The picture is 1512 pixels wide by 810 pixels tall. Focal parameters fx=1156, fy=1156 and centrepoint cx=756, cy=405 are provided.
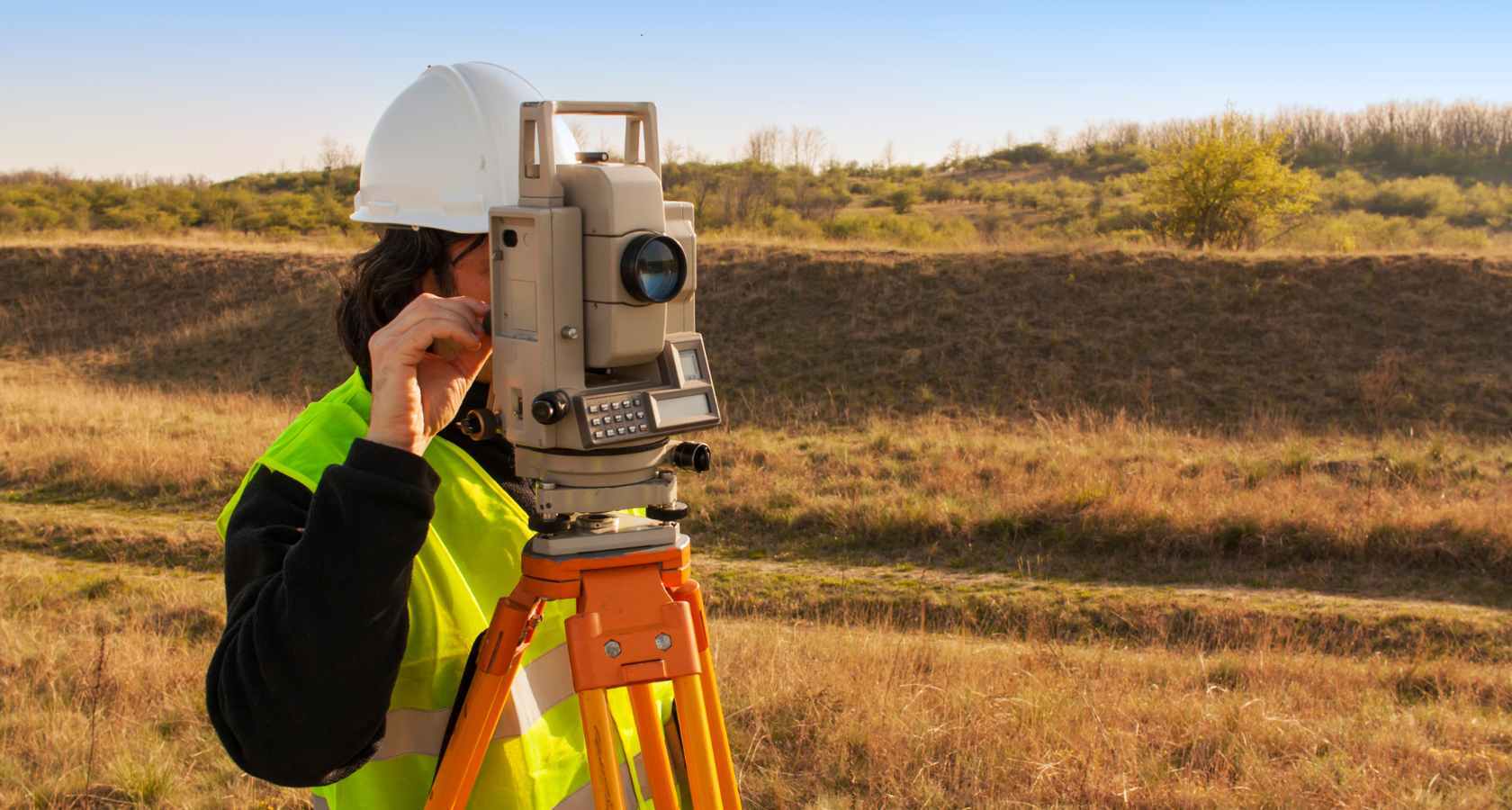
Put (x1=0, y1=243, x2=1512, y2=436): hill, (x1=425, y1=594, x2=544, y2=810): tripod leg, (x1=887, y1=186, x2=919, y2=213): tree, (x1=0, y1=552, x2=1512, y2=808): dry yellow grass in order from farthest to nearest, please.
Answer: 1. (x1=887, y1=186, x2=919, y2=213): tree
2. (x1=0, y1=243, x2=1512, y2=436): hill
3. (x1=0, y1=552, x2=1512, y2=808): dry yellow grass
4. (x1=425, y1=594, x2=544, y2=810): tripod leg

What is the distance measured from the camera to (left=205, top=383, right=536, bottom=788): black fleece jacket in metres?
1.29

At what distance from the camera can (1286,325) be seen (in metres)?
16.9

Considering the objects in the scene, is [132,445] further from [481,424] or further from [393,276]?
[481,424]

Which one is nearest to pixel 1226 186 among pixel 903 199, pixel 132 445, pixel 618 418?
pixel 903 199

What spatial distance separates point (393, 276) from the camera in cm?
175

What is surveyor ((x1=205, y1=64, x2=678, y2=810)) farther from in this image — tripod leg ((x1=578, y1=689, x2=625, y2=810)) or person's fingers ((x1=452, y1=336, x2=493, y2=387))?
tripod leg ((x1=578, y1=689, x2=625, y2=810))

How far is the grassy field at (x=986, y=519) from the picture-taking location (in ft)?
12.1

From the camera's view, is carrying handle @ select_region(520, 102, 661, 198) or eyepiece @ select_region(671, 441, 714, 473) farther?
eyepiece @ select_region(671, 441, 714, 473)

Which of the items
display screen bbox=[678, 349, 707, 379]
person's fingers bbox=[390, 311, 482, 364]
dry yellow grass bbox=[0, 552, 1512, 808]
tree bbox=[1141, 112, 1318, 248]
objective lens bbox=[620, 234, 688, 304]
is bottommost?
dry yellow grass bbox=[0, 552, 1512, 808]

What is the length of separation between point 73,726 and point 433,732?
2934 millimetres

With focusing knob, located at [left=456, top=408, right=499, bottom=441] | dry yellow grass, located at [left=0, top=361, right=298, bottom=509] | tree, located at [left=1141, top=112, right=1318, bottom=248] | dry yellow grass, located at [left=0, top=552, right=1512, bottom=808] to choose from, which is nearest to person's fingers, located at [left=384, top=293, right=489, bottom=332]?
focusing knob, located at [left=456, top=408, right=499, bottom=441]

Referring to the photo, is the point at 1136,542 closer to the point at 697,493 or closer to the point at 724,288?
the point at 697,493

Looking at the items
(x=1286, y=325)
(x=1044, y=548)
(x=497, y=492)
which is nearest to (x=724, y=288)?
(x=1286, y=325)

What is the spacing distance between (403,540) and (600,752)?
38cm
